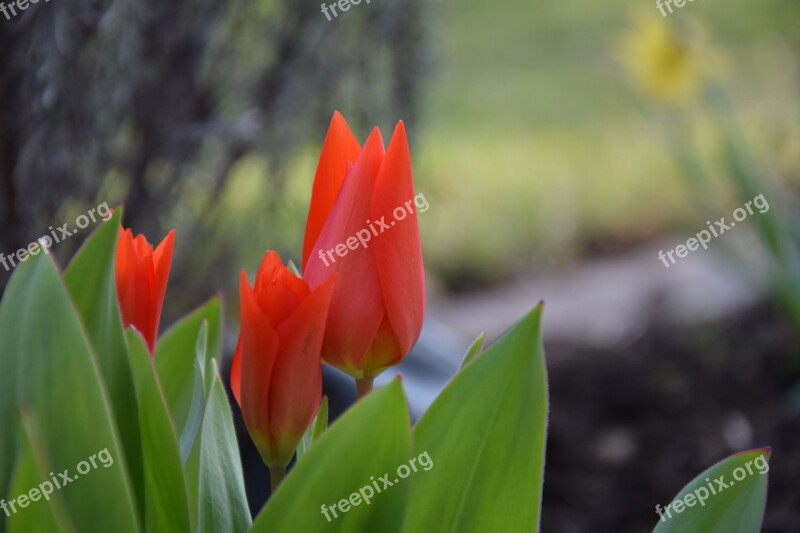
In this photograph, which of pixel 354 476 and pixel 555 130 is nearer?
pixel 354 476

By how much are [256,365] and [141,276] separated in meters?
0.09

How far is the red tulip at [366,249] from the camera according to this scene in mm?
547

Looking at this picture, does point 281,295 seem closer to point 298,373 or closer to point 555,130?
point 298,373

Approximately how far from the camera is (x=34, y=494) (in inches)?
18.5

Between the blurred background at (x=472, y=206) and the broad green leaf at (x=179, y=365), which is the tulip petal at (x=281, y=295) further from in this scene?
the blurred background at (x=472, y=206)

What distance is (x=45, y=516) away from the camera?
0.47 meters

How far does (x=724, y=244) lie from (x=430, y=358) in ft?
3.67

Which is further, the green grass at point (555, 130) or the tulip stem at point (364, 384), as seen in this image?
the green grass at point (555, 130)

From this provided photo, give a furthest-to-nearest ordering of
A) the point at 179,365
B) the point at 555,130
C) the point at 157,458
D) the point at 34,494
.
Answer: the point at 555,130 → the point at 179,365 → the point at 157,458 → the point at 34,494

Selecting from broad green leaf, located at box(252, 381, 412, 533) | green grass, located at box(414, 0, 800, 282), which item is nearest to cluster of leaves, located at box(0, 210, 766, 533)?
broad green leaf, located at box(252, 381, 412, 533)

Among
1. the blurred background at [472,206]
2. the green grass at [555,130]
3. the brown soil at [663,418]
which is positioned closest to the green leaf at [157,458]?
the blurred background at [472,206]

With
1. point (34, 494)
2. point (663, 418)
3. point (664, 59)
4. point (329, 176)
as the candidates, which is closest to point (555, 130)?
point (664, 59)

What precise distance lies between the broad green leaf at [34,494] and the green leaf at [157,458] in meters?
0.08

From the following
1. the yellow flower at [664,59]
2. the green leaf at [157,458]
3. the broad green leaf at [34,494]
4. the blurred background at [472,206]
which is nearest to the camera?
the broad green leaf at [34,494]
